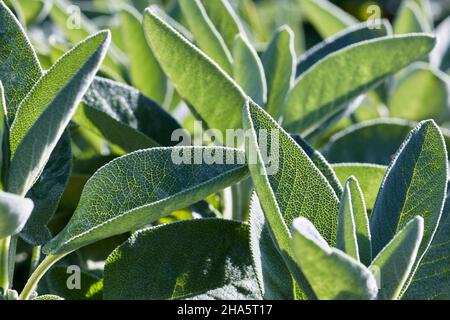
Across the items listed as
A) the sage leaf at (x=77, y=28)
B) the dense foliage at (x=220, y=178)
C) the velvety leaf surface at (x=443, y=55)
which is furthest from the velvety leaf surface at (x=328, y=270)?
the velvety leaf surface at (x=443, y=55)

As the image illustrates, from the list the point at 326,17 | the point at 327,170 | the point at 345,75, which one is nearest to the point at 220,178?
the point at 327,170

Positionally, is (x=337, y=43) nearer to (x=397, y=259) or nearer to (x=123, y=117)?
(x=123, y=117)

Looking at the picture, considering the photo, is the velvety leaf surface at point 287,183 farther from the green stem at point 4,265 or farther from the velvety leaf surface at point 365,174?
the green stem at point 4,265

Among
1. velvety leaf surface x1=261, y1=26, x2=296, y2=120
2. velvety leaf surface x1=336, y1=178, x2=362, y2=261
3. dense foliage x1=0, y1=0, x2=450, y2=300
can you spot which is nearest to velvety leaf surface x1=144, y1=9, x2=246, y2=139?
dense foliage x1=0, y1=0, x2=450, y2=300

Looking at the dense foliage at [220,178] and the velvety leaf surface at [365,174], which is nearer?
the dense foliage at [220,178]

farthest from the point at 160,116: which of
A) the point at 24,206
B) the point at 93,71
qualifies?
the point at 24,206

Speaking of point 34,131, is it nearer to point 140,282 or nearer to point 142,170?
point 142,170
